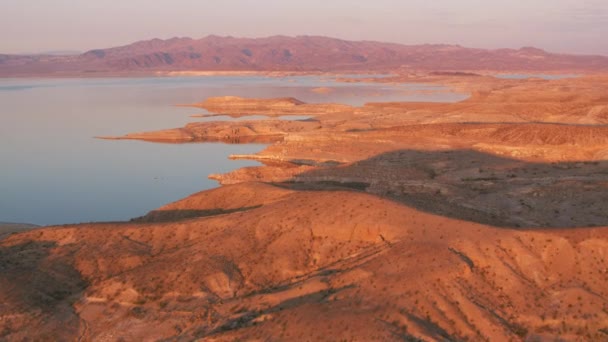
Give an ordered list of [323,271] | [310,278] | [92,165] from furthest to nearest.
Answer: [92,165] < [323,271] < [310,278]

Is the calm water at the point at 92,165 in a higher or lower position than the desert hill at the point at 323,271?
lower

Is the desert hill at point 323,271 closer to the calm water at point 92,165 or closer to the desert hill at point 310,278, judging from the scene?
the desert hill at point 310,278

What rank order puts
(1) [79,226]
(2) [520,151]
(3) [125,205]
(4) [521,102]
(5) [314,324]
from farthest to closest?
1. (4) [521,102]
2. (2) [520,151]
3. (3) [125,205]
4. (1) [79,226]
5. (5) [314,324]

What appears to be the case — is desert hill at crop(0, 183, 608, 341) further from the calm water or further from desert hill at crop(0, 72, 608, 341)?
the calm water

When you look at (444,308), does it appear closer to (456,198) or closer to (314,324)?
(314,324)

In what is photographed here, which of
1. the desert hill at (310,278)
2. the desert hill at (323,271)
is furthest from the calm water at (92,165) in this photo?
the desert hill at (310,278)

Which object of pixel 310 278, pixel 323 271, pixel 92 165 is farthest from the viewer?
pixel 92 165

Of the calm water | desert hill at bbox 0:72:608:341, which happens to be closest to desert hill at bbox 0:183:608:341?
desert hill at bbox 0:72:608:341

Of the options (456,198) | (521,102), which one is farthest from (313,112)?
(456,198)

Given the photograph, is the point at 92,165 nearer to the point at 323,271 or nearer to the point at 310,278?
the point at 323,271

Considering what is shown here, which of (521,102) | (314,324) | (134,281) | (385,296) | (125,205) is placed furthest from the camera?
(521,102)

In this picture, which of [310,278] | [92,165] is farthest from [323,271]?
[92,165]
